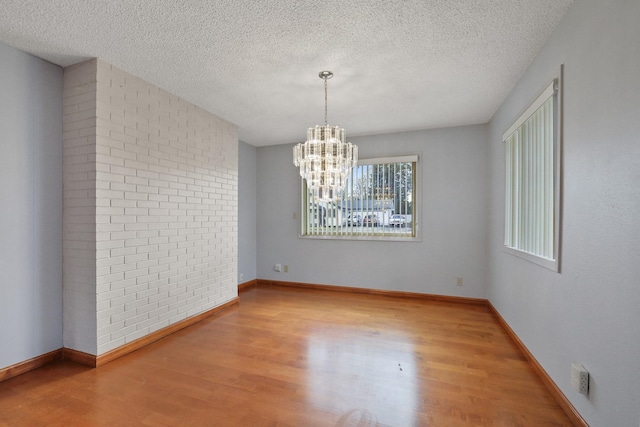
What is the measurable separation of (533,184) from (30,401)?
13.5ft

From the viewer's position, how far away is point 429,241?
440cm

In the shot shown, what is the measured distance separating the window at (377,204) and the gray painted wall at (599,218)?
7.67ft

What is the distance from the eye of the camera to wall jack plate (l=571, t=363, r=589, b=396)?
1.64 m

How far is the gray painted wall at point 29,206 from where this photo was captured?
7.29ft

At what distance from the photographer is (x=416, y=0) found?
1.78 metres

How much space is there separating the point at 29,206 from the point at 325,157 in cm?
245

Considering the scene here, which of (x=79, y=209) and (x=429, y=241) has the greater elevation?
(x=79, y=209)

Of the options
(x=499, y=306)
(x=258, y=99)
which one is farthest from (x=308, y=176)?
(x=499, y=306)

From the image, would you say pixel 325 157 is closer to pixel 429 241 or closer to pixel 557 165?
pixel 557 165

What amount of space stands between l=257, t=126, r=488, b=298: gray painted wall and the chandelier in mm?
2148

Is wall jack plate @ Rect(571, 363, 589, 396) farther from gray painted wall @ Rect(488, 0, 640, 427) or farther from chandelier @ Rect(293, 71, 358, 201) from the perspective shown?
chandelier @ Rect(293, 71, 358, 201)

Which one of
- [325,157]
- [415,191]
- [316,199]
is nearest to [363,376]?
[316,199]

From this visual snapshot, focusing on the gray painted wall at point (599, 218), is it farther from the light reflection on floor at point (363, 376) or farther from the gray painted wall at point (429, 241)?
the gray painted wall at point (429, 241)

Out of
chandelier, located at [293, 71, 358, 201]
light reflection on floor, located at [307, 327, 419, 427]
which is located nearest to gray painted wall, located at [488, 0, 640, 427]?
light reflection on floor, located at [307, 327, 419, 427]
